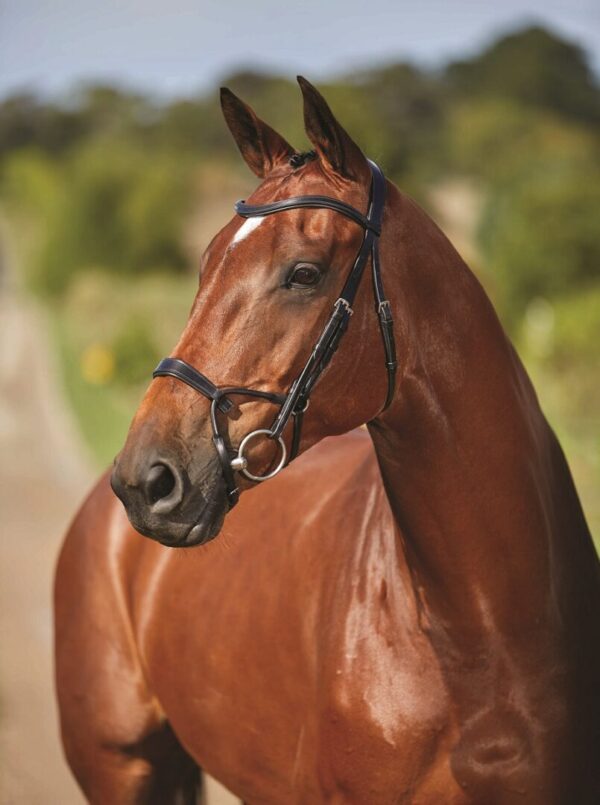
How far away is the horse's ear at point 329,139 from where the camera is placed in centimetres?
219

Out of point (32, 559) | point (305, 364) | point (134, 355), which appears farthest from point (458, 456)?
point (134, 355)

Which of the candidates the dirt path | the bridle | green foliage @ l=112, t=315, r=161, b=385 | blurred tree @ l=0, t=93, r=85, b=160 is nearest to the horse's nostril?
the bridle

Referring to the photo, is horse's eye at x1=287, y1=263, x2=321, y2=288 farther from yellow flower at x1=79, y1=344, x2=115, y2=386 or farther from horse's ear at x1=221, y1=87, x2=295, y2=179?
yellow flower at x1=79, y1=344, x2=115, y2=386

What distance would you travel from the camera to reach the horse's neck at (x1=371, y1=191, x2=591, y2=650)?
237 cm

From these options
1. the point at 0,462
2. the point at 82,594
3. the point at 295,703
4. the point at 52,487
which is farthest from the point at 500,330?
the point at 0,462

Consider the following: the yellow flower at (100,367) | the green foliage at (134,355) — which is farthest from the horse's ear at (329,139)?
the yellow flower at (100,367)

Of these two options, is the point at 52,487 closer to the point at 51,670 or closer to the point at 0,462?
the point at 0,462

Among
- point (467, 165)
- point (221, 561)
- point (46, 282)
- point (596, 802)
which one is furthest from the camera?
point (467, 165)

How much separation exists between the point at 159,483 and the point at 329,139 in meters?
0.83

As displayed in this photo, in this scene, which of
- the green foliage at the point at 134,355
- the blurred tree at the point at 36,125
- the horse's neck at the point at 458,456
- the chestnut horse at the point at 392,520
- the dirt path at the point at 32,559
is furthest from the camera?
the blurred tree at the point at 36,125

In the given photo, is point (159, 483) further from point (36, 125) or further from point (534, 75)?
point (36, 125)

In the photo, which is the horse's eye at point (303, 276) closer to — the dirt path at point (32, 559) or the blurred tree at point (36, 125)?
the dirt path at point (32, 559)

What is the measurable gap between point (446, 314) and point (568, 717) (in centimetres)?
99

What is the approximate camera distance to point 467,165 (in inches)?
1462
